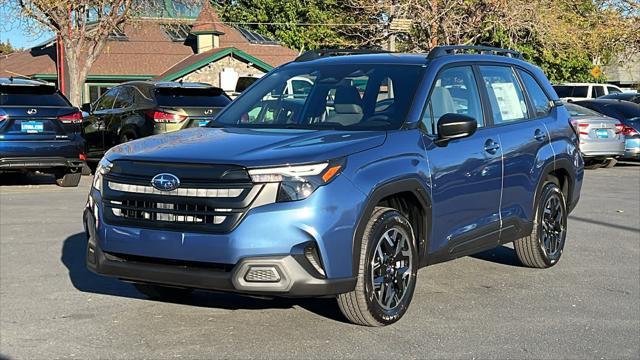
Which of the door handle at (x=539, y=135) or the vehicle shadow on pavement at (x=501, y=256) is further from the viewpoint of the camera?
the vehicle shadow on pavement at (x=501, y=256)

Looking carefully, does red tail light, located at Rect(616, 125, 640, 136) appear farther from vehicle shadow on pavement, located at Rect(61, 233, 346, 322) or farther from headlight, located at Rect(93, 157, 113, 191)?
headlight, located at Rect(93, 157, 113, 191)

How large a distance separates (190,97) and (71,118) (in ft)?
7.26

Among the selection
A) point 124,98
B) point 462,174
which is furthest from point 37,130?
point 462,174

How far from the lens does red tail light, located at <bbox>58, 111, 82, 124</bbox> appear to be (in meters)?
14.0

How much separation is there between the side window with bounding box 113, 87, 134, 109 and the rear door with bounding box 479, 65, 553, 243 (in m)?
9.62

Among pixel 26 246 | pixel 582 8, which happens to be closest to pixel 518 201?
pixel 26 246

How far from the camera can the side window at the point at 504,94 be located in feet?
23.4

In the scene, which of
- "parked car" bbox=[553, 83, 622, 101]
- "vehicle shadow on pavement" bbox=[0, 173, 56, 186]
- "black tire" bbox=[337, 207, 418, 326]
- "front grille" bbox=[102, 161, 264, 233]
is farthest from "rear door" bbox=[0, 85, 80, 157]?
"parked car" bbox=[553, 83, 622, 101]

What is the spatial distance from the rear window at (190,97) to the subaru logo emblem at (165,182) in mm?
10064

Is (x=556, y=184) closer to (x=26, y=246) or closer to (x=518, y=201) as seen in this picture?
(x=518, y=201)

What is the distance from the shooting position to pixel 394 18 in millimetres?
30703

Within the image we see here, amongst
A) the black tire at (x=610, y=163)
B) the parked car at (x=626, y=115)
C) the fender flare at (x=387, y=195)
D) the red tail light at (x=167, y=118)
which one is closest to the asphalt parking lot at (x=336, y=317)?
the fender flare at (x=387, y=195)

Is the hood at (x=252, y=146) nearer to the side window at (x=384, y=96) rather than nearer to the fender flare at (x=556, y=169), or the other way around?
the side window at (x=384, y=96)

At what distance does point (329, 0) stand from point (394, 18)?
12.0 m
